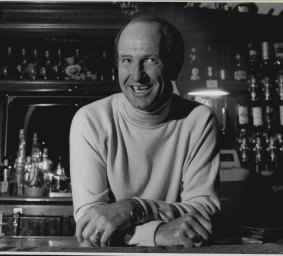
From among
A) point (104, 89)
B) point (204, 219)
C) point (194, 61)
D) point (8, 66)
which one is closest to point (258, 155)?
point (194, 61)

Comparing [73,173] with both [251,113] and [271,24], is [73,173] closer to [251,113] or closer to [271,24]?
[251,113]

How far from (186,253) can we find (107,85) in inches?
73.9

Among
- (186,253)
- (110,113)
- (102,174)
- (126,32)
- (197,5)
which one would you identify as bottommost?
(186,253)

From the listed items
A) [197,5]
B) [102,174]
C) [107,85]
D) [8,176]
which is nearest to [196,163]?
[102,174]

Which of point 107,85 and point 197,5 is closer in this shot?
point 107,85

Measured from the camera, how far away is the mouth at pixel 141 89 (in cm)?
87

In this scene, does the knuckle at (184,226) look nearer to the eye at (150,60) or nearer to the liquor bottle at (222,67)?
the eye at (150,60)

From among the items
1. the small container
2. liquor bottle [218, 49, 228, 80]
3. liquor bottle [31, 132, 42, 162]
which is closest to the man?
the small container

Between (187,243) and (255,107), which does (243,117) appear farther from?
(187,243)

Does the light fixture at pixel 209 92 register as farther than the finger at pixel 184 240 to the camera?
Yes

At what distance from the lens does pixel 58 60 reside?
2602mm

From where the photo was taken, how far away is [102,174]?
86cm

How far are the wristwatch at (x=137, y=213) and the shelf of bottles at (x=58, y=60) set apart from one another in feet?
5.81

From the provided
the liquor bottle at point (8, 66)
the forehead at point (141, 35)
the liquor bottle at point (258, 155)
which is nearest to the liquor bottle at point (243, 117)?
the liquor bottle at point (258, 155)
